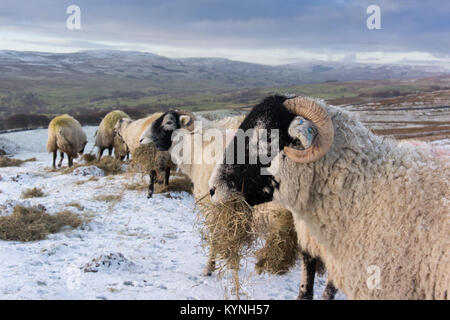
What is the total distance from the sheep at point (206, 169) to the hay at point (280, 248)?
19 cm

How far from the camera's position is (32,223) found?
25.1 ft

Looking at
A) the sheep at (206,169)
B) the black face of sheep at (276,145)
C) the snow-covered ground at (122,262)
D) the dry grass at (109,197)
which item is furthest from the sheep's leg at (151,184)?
the black face of sheep at (276,145)

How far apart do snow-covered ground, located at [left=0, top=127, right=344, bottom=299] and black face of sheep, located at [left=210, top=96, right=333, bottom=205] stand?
77 cm

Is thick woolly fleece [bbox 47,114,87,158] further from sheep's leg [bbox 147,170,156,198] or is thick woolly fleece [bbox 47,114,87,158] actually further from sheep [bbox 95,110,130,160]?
sheep's leg [bbox 147,170,156,198]

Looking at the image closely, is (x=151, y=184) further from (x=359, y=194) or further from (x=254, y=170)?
(x=359, y=194)

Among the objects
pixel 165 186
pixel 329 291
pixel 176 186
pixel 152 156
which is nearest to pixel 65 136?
pixel 165 186

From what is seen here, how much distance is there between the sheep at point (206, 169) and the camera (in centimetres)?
457

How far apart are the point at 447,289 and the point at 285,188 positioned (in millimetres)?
1658

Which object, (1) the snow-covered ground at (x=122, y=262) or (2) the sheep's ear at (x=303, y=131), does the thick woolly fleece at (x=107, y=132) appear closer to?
(1) the snow-covered ground at (x=122, y=262)

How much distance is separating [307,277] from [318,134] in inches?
119

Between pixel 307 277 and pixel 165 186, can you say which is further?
pixel 165 186

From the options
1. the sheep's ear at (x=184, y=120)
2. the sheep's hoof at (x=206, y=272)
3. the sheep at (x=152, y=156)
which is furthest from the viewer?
the sheep at (x=152, y=156)

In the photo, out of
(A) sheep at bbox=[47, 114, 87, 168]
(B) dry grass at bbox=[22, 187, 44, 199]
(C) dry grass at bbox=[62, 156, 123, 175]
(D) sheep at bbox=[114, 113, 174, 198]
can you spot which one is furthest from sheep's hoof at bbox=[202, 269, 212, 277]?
(A) sheep at bbox=[47, 114, 87, 168]
